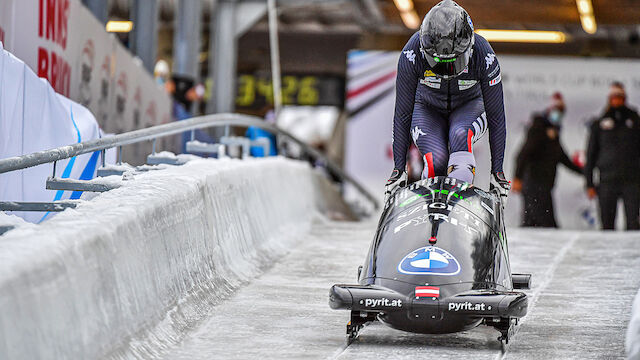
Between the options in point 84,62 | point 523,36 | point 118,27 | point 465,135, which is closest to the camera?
point 465,135

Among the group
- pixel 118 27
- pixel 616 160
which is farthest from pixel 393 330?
pixel 118 27

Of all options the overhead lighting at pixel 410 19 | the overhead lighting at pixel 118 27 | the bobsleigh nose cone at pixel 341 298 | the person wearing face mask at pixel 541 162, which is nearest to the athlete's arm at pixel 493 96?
the bobsleigh nose cone at pixel 341 298

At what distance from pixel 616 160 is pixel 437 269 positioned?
7.96 m

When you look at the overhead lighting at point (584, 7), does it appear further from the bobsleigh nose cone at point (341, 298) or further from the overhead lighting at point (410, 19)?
the bobsleigh nose cone at point (341, 298)

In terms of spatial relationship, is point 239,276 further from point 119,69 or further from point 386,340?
point 119,69

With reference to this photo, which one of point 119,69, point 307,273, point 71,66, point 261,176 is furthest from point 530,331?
point 119,69

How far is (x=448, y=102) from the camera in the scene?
17.5 ft

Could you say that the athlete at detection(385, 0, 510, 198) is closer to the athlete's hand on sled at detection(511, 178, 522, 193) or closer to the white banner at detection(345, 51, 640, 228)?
the athlete's hand on sled at detection(511, 178, 522, 193)

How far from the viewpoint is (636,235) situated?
30.9 feet

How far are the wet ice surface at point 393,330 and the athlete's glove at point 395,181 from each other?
0.66 m

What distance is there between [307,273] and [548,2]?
10171 millimetres

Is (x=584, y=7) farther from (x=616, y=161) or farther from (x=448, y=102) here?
(x=448, y=102)

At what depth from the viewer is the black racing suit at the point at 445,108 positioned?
5.20 meters

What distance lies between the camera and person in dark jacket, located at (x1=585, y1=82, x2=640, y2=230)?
11711mm
